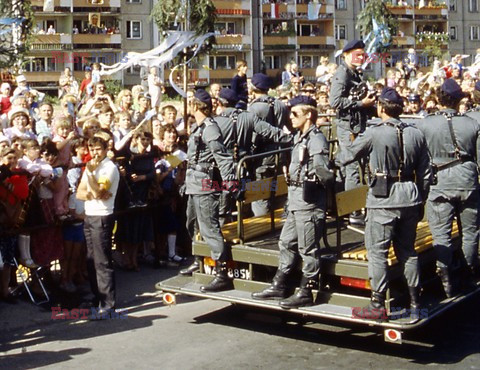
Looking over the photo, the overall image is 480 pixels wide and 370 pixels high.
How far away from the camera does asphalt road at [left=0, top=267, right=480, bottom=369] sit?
8.30 meters

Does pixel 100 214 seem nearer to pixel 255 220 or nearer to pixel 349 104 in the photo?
pixel 255 220

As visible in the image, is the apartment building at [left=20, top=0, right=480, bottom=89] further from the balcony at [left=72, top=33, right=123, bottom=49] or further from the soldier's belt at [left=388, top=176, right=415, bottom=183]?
the soldier's belt at [left=388, top=176, right=415, bottom=183]

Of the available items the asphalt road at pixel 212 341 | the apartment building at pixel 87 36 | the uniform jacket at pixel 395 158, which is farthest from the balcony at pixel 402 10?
the uniform jacket at pixel 395 158

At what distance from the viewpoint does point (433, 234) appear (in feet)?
30.5

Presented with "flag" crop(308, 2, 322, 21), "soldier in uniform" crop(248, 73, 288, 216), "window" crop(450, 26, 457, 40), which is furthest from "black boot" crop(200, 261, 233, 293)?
"window" crop(450, 26, 457, 40)

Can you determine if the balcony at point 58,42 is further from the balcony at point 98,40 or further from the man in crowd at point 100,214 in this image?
the man in crowd at point 100,214

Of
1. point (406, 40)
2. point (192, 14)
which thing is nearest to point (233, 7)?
point (406, 40)

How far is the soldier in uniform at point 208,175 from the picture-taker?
9.23m

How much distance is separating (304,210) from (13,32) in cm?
465

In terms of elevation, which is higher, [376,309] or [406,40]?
[406,40]

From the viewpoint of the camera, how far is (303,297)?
860 cm

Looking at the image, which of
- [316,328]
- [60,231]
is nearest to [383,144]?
[316,328]

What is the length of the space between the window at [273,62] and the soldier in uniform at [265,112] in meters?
63.0

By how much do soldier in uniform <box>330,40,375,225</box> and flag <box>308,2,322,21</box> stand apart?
63726 millimetres
